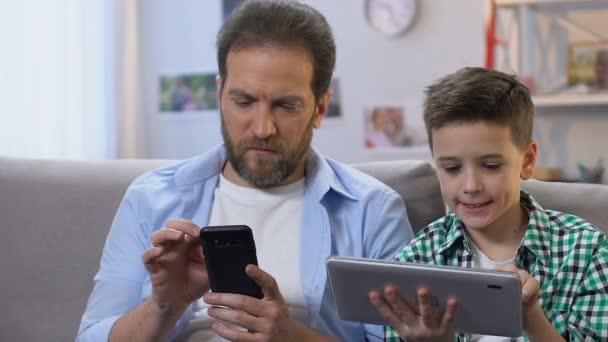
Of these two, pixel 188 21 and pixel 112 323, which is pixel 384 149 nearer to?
pixel 188 21

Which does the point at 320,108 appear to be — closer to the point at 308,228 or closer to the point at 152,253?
the point at 308,228

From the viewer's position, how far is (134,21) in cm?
362

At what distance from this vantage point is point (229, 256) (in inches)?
49.0

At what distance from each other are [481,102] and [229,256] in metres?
0.47

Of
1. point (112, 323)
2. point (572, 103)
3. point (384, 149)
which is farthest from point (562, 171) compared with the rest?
point (112, 323)

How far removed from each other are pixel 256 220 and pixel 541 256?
490mm

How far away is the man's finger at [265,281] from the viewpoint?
1.24 meters

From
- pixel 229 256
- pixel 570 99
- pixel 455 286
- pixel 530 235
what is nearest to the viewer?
pixel 455 286

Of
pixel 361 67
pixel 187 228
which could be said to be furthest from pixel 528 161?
pixel 361 67

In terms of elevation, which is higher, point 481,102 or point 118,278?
point 481,102

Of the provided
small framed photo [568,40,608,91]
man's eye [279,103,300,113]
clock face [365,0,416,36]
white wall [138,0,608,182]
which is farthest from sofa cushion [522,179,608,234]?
clock face [365,0,416,36]

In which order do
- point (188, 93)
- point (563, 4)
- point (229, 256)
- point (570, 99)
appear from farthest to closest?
point (188, 93)
point (563, 4)
point (570, 99)
point (229, 256)

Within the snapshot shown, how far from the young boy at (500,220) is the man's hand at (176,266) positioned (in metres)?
0.31

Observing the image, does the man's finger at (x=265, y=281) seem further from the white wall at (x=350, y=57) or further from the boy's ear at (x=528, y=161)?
the white wall at (x=350, y=57)
